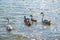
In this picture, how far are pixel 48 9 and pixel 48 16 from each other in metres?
2.57

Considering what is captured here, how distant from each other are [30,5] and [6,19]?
541cm

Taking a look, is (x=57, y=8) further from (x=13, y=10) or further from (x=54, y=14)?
(x=13, y=10)

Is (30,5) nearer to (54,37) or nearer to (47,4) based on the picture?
(47,4)

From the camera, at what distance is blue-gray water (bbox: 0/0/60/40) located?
14072 millimetres

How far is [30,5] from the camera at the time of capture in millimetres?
22188

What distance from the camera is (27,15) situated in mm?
18641

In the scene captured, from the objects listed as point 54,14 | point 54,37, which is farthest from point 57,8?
point 54,37

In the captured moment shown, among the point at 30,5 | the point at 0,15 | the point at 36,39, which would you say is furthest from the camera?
the point at 30,5

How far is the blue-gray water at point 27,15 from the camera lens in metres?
14.1

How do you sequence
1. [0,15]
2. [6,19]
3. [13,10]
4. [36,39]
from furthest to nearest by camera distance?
[13,10] → [0,15] → [6,19] → [36,39]

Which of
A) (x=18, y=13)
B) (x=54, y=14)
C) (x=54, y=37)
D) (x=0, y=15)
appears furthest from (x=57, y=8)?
(x=54, y=37)

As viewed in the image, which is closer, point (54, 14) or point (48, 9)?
point (54, 14)

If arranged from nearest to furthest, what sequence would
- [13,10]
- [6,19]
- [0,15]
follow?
[6,19], [0,15], [13,10]

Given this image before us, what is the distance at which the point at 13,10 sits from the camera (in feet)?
66.8
